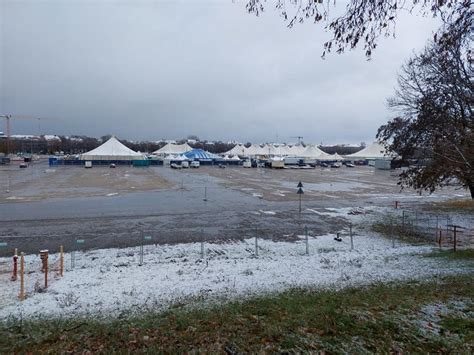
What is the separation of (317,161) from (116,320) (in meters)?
112

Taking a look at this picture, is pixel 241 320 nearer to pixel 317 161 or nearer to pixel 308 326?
pixel 308 326

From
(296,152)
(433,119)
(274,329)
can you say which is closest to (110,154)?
(296,152)

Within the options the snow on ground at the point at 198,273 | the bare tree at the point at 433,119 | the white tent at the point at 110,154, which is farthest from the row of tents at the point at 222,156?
the snow on ground at the point at 198,273

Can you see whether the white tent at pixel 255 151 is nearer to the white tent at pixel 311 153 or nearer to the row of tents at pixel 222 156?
the row of tents at pixel 222 156

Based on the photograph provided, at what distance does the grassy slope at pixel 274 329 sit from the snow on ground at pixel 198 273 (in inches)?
42.8

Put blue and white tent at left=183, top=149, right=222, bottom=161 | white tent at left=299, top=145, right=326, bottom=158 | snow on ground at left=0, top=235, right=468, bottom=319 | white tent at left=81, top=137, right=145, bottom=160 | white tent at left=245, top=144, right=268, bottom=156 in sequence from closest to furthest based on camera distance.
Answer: snow on ground at left=0, top=235, right=468, bottom=319 < white tent at left=81, top=137, right=145, bottom=160 < blue and white tent at left=183, top=149, right=222, bottom=161 < white tent at left=299, top=145, right=326, bottom=158 < white tent at left=245, top=144, right=268, bottom=156

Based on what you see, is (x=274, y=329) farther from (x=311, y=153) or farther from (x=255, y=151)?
(x=255, y=151)

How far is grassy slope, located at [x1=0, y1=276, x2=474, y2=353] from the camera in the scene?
4.88m

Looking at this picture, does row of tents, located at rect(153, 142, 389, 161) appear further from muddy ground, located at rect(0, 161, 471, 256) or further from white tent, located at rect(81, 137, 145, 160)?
muddy ground, located at rect(0, 161, 471, 256)

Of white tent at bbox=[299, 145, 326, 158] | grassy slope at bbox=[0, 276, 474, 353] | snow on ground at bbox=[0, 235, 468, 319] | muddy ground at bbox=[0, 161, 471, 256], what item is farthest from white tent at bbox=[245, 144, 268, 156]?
grassy slope at bbox=[0, 276, 474, 353]

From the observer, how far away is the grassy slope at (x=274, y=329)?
4.88 meters

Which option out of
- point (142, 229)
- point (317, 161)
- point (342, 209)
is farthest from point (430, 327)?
point (317, 161)

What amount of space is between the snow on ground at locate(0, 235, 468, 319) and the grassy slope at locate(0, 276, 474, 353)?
1087 millimetres

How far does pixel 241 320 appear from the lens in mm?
6266
